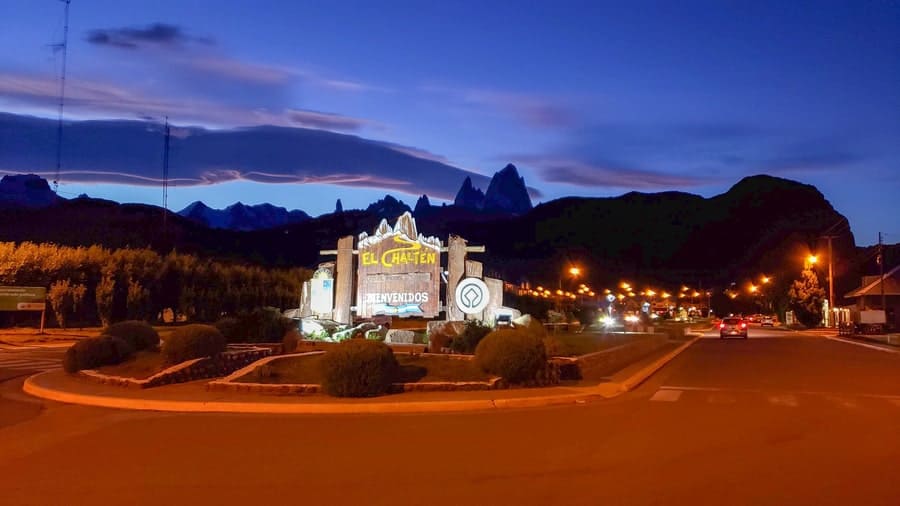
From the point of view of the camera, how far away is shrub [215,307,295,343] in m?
29.8

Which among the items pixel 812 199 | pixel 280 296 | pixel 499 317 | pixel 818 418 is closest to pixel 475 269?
pixel 499 317

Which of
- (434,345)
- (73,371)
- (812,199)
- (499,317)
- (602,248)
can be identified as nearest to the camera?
(73,371)

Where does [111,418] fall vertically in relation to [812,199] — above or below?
below

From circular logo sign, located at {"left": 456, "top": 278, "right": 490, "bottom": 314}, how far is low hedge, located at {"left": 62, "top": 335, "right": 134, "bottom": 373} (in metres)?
12.8

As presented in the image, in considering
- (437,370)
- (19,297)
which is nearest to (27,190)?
(19,297)

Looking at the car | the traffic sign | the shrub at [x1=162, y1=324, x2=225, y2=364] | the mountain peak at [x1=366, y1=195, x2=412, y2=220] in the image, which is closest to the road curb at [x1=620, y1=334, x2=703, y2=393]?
the shrub at [x1=162, y1=324, x2=225, y2=364]

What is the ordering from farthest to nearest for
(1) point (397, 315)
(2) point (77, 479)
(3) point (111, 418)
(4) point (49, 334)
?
1. (4) point (49, 334)
2. (1) point (397, 315)
3. (3) point (111, 418)
4. (2) point (77, 479)

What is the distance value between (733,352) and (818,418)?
82.5 feet

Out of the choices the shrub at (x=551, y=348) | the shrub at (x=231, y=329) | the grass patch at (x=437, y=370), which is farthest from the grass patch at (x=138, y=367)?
the shrub at (x=551, y=348)

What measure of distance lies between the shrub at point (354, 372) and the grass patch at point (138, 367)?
5244 millimetres

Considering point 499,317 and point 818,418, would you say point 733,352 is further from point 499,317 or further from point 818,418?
point 818,418

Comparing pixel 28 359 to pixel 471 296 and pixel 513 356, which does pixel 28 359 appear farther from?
pixel 513 356

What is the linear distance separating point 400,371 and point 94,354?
820 centimetres

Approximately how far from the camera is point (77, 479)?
9930 millimetres
